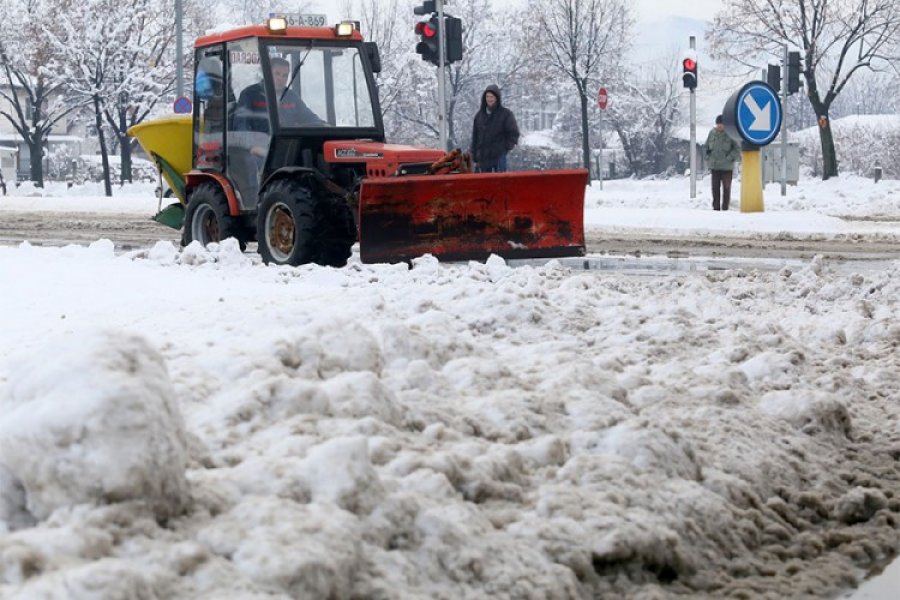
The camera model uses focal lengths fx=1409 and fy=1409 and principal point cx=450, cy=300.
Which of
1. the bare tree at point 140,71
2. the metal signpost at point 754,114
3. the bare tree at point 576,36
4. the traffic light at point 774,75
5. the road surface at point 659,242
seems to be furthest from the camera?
the bare tree at point 576,36

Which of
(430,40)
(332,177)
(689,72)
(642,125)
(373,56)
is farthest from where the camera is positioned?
(642,125)

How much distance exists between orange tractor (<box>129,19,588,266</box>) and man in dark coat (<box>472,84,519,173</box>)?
3598 millimetres

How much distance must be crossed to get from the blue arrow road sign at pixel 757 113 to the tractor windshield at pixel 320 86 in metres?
6.94

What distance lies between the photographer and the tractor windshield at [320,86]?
38.2 ft

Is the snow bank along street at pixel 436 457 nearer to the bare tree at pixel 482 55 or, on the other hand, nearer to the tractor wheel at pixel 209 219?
the tractor wheel at pixel 209 219

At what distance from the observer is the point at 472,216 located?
1150cm

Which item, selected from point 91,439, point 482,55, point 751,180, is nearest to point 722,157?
point 751,180

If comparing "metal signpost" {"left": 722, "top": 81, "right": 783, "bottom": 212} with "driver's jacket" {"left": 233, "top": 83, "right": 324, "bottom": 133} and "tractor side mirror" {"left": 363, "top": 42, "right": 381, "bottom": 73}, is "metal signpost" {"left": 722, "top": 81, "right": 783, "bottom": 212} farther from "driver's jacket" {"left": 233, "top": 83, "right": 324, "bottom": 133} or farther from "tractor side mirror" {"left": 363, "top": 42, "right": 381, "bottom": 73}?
"driver's jacket" {"left": 233, "top": 83, "right": 324, "bottom": 133}

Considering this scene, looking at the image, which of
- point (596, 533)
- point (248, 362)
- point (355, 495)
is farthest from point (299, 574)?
point (248, 362)

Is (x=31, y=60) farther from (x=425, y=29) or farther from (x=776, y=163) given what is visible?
(x=425, y=29)

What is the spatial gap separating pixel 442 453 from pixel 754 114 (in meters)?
14.6

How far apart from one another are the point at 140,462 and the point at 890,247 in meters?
12.4

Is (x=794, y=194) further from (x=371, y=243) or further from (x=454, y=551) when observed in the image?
(x=454, y=551)

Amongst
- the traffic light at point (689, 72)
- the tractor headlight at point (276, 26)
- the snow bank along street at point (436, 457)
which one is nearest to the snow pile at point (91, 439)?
the snow bank along street at point (436, 457)
